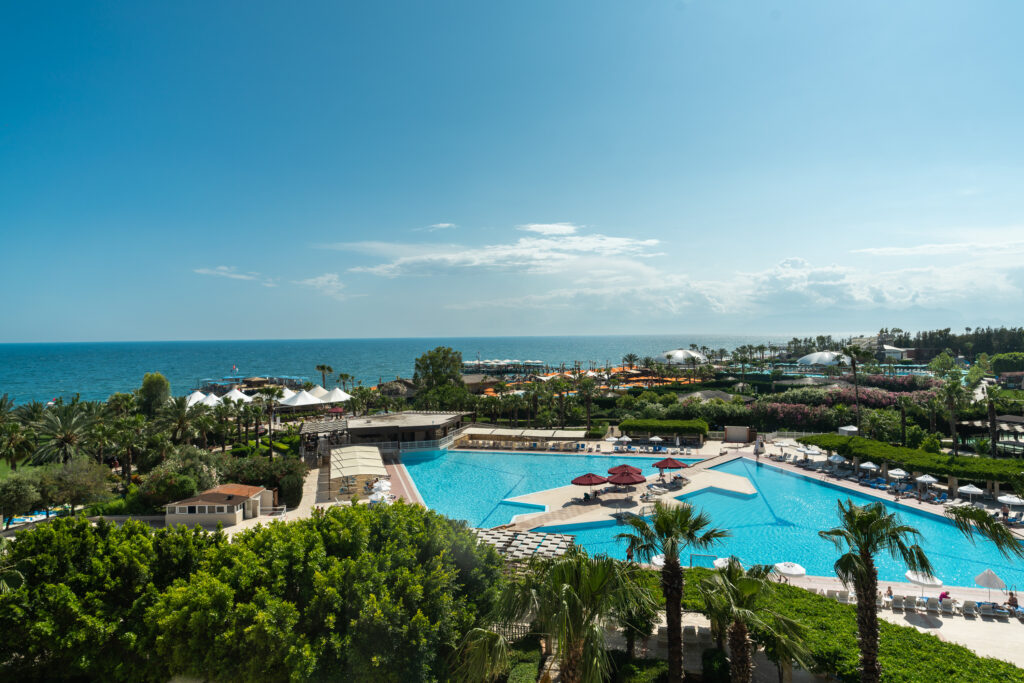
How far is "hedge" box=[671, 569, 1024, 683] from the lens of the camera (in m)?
9.66

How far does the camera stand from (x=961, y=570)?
1909cm

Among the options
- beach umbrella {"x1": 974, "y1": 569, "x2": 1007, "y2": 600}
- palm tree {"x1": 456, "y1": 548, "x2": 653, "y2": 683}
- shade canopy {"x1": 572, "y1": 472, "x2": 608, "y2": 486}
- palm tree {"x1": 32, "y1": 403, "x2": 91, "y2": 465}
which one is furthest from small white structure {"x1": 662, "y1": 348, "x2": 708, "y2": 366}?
palm tree {"x1": 456, "y1": 548, "x2": 653, "y2": 683}

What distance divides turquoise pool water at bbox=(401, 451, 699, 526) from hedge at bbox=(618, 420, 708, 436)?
15.4ft

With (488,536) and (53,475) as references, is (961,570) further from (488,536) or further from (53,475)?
(53,475)

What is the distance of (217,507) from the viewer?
23.9m

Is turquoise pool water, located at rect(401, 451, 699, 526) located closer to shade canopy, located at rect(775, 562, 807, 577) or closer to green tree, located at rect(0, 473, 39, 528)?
shade canopy, located at rect(775, 562, 807, 577)

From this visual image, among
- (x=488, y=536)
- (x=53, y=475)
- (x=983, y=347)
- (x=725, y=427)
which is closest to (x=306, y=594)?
(x=488, y=536)

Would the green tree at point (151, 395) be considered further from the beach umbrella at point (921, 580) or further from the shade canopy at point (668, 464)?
the beach umbrella at point (921, 580)

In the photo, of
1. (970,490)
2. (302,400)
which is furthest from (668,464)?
(302,400)

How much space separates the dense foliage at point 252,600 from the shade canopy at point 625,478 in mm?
15118

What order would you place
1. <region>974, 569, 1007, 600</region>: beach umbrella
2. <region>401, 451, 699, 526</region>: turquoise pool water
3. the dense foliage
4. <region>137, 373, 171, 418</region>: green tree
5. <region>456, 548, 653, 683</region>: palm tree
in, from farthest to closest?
<region>137, 373, 171, 418</region>: green tree
<region>401, 451, 699, 526</region>: turquoise pool water
<region>974, 569, 1007, 600</region>: beach umbrella
the dense foliage
<region>456, 548, 653, 683</region>: palm tree

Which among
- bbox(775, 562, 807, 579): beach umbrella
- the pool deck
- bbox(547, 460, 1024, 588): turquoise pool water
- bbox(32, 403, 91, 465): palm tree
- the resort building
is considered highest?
bbox(32, 403, 91, 465): palm tree

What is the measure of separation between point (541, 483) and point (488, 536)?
10.9 m

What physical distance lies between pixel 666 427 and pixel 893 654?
30535mm
